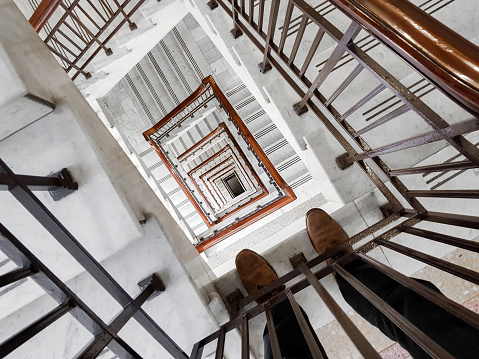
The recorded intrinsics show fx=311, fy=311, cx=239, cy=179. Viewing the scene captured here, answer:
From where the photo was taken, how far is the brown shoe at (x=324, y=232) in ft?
9.25

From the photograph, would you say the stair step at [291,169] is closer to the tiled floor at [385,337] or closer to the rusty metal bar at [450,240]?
the tiled floor at [385,337]

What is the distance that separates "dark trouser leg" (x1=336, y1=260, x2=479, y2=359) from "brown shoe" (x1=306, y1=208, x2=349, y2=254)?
1.84 feet

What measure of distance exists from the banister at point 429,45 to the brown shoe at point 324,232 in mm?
1980

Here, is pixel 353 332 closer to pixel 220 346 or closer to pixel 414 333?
pixel 414 333

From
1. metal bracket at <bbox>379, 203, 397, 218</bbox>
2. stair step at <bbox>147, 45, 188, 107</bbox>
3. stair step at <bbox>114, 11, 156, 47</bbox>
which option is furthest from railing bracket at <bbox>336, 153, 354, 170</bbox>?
stair step at <bbox>147, 45, 188, 107</bbox>

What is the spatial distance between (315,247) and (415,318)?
1346mm

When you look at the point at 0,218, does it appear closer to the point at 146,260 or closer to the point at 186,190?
the point at 146,260

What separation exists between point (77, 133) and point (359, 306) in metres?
2.11

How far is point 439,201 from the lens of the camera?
259cm

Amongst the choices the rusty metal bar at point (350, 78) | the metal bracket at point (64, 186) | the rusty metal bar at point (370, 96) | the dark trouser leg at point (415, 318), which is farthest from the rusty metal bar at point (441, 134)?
the metal bracket at point (64, 186)

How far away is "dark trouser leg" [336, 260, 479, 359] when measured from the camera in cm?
133

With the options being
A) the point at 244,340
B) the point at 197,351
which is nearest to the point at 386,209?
the point at 244,340

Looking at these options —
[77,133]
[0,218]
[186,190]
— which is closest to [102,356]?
[0,218]

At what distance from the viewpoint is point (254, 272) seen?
2895 mm
